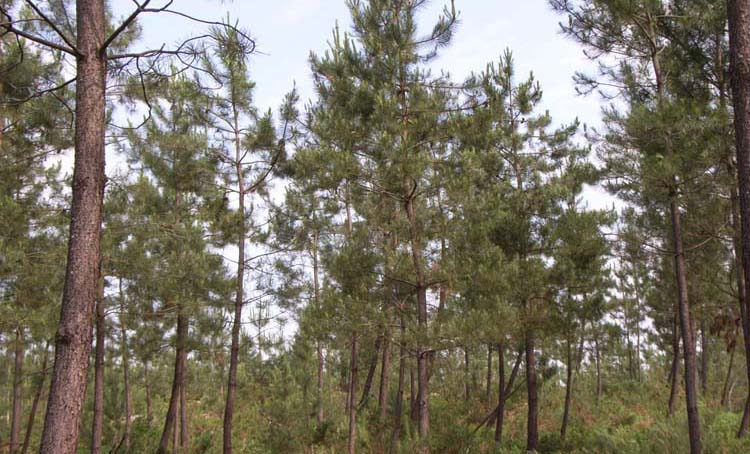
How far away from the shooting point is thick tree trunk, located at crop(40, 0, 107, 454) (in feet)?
14.6

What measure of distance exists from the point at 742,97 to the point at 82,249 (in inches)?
245

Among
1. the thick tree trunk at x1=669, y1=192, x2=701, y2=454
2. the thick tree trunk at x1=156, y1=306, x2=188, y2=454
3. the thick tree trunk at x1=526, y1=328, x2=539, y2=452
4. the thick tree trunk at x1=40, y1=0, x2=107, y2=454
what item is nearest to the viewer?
the thick tree trunk at x1=40, y1=0, x2=107, y2=454

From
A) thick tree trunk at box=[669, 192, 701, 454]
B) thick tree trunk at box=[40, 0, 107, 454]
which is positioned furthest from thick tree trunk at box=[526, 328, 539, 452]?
thick tree trunk at box=[40, 0, 107, 454]

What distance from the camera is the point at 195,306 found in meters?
12.1

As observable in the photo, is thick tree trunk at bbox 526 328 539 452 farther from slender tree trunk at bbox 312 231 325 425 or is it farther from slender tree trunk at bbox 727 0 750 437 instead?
slender tree trunk at bbox 727 0 750 437

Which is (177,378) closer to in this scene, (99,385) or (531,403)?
(99,385)

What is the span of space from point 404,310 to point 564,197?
447 cm

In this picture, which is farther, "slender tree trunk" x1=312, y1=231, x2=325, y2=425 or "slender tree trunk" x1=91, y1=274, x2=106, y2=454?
"slender tree trunk" x1=312, y1=231, x2=325, y2=425

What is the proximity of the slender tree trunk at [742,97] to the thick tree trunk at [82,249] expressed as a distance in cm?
590

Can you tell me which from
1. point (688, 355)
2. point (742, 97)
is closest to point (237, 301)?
point (688, 355)

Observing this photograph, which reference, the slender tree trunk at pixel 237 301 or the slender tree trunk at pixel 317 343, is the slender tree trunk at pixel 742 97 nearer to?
the slender tree trunk at pixel 317 343

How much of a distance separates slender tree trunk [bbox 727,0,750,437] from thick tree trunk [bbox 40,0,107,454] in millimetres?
5896

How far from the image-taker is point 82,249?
4.79 metres

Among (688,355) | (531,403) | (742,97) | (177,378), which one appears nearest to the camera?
(742,97)
